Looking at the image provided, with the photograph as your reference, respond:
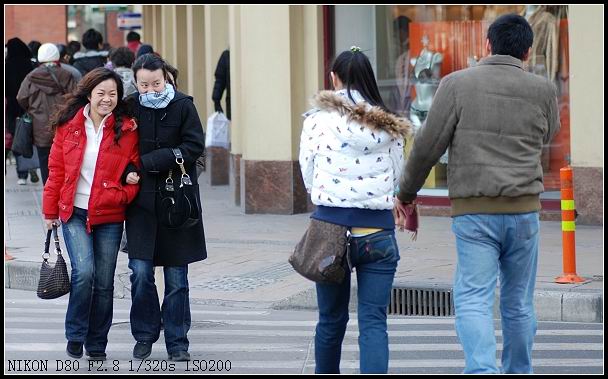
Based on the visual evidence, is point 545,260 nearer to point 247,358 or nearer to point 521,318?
point 247,358

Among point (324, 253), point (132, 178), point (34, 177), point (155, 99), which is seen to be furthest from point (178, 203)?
point (34, 177)

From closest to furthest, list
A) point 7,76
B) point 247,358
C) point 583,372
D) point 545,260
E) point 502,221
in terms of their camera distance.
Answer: point 502,221 → point 583,372 → point 247,358 → point 545,260 → point 7,76

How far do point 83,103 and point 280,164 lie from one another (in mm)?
6605

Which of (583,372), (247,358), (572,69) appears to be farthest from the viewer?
(572,69)

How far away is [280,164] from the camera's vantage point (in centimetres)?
1334

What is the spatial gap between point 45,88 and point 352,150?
8136mm

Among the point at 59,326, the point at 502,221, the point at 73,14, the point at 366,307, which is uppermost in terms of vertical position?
the point at 73,14

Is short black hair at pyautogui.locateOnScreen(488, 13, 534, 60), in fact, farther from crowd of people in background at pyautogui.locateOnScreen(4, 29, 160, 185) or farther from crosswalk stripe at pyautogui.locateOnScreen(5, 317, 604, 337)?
crowd of people in background at pyautogui.locateOnScreen(4, 29, 160, 185)

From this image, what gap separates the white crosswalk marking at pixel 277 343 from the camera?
6.74 metres

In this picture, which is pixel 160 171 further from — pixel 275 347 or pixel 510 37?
pixel 510 37

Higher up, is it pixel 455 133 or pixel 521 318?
pixel 455 133

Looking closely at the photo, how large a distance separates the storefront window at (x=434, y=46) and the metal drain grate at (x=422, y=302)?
165 inches

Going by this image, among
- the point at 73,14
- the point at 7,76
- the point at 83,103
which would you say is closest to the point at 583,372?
the point at 83,103

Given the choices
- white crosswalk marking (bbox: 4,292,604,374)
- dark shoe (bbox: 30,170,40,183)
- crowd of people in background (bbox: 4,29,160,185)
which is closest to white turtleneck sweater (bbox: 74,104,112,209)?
white crosswalk marking (bbox: 4,292,604,374)
